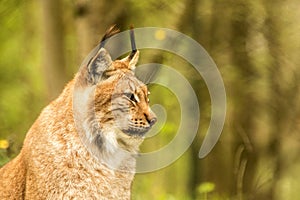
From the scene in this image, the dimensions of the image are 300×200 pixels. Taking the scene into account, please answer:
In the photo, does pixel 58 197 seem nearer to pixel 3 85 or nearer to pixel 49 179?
→ pixel 49 179

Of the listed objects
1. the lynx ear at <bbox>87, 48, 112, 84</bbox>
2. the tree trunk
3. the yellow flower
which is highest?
the tree trunk

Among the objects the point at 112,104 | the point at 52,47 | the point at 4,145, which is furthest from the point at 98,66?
the point at 52,47

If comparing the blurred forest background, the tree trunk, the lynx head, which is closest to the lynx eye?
the lynx head

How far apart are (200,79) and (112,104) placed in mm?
5030

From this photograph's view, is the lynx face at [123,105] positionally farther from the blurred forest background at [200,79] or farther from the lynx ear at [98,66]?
the blurred forest background at [200,79]

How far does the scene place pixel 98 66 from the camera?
6512 mm

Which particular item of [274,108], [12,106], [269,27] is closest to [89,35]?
[269,27]

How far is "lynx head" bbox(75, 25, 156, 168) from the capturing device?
661 centimetres

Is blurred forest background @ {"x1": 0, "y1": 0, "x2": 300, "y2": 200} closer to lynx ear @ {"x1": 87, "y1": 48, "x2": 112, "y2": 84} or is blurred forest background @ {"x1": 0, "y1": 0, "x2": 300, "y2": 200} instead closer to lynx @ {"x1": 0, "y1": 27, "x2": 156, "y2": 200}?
lynx @ {"x1": 0, "y1": 27, "x2": 156, "y2": 200}

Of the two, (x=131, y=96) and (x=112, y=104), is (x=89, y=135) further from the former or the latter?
(x=131, y=96)

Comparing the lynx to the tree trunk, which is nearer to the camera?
the lynx

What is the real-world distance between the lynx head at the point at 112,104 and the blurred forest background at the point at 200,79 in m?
Answer: 2.46

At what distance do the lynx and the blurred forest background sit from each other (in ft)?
7.55

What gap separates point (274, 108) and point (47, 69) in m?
3.14
